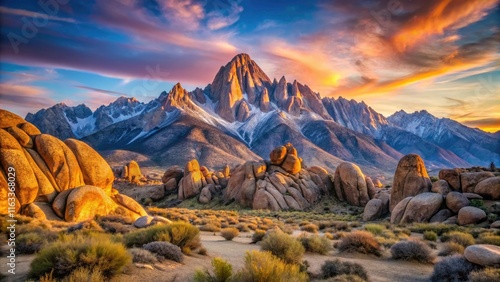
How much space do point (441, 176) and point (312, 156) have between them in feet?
448

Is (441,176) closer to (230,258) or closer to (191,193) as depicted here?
(230,258)

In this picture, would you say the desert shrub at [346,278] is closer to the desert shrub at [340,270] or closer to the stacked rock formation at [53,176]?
the desert shrub at [340,270]

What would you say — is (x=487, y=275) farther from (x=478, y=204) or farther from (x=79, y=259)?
(x=478, y=204)

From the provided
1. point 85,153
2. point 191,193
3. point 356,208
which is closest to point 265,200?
point 356,208

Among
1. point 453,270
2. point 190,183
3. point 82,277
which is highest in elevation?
point 82,277

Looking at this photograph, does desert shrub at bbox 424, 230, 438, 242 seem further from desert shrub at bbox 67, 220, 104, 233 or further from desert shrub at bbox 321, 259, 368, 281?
desert shrub at bbox 67, 220, 104, 233

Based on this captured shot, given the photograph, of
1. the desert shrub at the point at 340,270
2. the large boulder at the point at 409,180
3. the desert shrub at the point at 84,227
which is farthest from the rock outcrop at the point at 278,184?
the desert shrub at the point at 340,270

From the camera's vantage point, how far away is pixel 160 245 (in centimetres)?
966

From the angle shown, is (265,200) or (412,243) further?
(265,200)

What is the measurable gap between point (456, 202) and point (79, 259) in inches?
1122

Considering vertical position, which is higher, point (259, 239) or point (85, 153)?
point (85, 153)

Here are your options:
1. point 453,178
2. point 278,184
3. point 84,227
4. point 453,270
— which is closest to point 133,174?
point 278,184

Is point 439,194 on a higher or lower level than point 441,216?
higher

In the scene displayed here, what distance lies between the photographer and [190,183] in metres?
56.5
